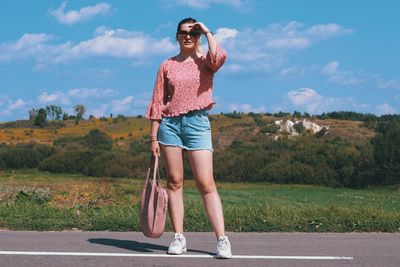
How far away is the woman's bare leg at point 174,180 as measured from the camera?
6.16m

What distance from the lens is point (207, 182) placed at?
243 inches

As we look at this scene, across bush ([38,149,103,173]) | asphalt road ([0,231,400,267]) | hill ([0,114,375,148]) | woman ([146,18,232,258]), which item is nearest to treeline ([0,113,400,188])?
bush ([38,149,103,173])

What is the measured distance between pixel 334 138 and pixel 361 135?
3654mm

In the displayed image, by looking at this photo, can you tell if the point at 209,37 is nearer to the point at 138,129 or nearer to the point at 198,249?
the point at 198,249

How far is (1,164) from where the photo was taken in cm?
6950

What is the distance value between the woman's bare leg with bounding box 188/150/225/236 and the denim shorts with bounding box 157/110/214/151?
8cm

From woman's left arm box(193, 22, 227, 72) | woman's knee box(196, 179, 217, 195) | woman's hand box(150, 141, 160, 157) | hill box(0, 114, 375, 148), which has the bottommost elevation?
woman's knee box(196, 179, 217, 195)

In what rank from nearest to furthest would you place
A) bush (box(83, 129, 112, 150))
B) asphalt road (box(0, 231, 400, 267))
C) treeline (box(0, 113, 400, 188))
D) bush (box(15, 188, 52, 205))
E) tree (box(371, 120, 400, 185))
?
asphalt road (box(0, 231, 400, 267)) → bush (box(15, 188, 52, 205)) → tree (box(371, 120, 400, 185)) → treeline (box(0, 113, 400, 188)) → bush (box(83, 129, 112, 150))

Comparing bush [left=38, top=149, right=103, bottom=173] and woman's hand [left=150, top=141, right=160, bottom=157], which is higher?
woman's hand [left=150, top=141, right=160, bottom=157]

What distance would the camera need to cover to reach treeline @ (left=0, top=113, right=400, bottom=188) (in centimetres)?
6219

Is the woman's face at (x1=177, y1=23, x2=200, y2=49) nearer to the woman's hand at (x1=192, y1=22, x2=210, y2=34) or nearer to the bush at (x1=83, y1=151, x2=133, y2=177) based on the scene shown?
the woman's hand at (x1=192, y1=22, x2=210, y2=34)

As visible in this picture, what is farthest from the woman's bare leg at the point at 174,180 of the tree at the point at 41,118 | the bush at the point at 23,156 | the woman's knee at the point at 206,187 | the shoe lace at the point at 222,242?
the tree at the point at 41,118

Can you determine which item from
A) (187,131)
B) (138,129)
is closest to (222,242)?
(187,131)

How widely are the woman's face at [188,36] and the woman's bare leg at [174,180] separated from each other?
3.16 ft
